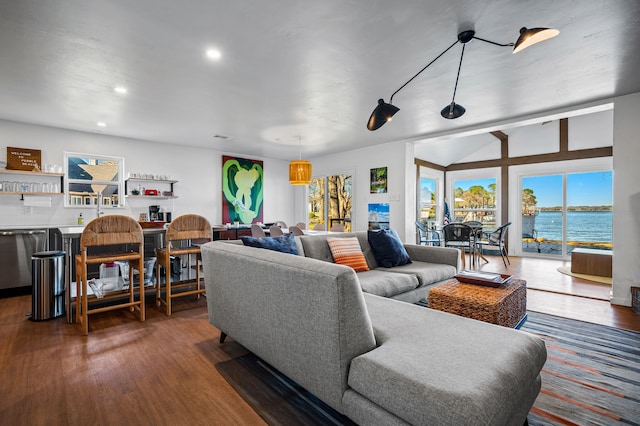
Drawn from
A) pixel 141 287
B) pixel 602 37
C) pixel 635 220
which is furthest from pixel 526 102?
pixel 141 287

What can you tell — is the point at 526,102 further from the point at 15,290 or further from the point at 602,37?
the point at 15,290

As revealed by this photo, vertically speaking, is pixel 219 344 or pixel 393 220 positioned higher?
pixel 393 220

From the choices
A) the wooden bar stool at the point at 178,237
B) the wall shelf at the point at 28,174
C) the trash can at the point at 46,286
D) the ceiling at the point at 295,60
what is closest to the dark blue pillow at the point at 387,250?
the ceiling at the point at 295,60

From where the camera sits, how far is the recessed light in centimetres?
260

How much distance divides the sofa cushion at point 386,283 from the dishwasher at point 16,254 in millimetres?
4664

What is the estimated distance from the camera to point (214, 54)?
2.67m

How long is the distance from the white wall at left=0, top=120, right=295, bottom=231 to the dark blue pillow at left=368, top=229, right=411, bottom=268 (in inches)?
172

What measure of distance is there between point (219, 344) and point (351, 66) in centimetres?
276

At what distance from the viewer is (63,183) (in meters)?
5.03

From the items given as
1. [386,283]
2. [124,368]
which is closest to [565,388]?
[386,283]

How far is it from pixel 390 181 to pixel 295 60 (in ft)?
12.5

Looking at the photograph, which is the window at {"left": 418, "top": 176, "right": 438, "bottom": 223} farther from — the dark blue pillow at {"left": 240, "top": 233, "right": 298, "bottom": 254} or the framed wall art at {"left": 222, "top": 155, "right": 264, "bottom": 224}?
the dark blue pillow at {"left": 240, "top": 233, "right": 298, "bottom": 254}

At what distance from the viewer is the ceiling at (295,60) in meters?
2.09

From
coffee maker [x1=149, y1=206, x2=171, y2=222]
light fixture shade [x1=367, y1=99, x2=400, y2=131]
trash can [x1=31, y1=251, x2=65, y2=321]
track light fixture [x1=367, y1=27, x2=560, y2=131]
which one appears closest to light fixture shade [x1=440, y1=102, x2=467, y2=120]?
track light fixture [x1=367, y1=27, x2=560, y2=131]
